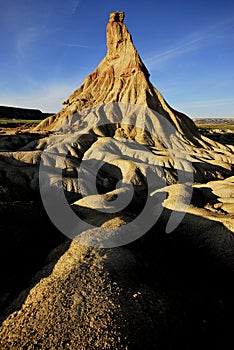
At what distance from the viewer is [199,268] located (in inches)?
885

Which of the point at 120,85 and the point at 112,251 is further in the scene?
the point at 120,85

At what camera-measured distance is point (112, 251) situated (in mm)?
20891

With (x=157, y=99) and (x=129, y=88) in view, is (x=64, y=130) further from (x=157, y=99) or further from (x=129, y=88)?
(x=157, y=99)

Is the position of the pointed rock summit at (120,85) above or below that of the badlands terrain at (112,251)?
above

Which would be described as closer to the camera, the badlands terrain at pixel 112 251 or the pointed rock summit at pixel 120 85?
the badlands terrain at pixel 112 251

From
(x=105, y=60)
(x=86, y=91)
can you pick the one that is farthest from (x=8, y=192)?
(x=105, y=60)

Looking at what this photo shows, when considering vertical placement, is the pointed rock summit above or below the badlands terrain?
above

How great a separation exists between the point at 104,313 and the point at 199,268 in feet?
34.8

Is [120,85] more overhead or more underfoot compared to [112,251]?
more overhead

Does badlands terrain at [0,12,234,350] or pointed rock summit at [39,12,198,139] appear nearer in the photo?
badlands terrain at [0,12,234,350]

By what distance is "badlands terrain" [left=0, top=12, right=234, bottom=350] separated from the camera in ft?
48.4

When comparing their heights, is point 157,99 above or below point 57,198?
above

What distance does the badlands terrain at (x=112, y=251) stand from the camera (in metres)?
14.7

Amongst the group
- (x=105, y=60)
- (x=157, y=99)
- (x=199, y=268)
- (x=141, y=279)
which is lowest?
(x=199, y=268)
